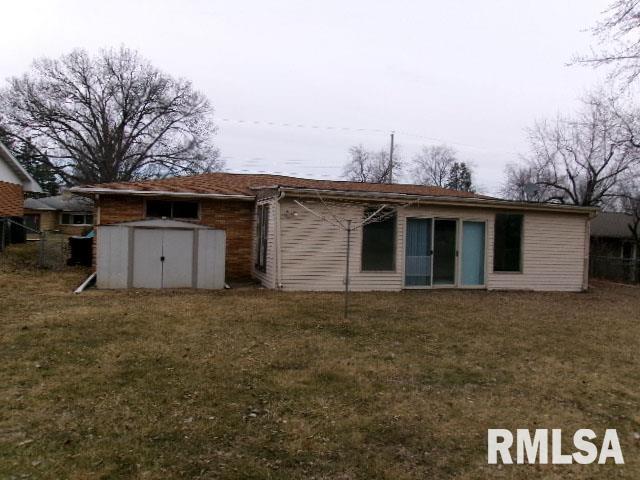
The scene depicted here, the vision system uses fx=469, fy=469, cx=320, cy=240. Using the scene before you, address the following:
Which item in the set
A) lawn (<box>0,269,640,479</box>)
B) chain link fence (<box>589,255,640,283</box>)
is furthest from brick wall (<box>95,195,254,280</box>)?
chain link fence (<box>589,255,640,283</box>)

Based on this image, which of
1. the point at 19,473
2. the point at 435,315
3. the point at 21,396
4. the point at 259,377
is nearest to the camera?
the point at 19,473

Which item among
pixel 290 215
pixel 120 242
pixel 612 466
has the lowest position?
pixel 612 466

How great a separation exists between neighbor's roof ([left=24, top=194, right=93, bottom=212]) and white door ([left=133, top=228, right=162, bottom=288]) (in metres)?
30.0

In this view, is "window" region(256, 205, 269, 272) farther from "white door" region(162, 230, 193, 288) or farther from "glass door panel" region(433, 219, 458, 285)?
"glass door panel" region(433, 219, 458, 285)

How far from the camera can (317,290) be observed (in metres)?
11.9

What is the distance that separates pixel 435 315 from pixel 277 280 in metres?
4.12

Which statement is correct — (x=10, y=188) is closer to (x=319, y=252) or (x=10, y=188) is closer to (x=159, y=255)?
(x=159, y=255)

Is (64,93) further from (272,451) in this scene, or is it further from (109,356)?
(272,451)

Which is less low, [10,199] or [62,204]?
[62,204]

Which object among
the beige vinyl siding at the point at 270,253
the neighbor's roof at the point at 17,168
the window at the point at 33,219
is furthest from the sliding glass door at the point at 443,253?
the window at the point at 33,219

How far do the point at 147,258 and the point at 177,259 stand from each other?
27.5 inches

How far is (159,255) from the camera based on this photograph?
11461 mm

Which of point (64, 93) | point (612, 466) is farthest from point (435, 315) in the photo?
point (64, 93)

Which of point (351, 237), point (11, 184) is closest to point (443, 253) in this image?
point (351, 237)
